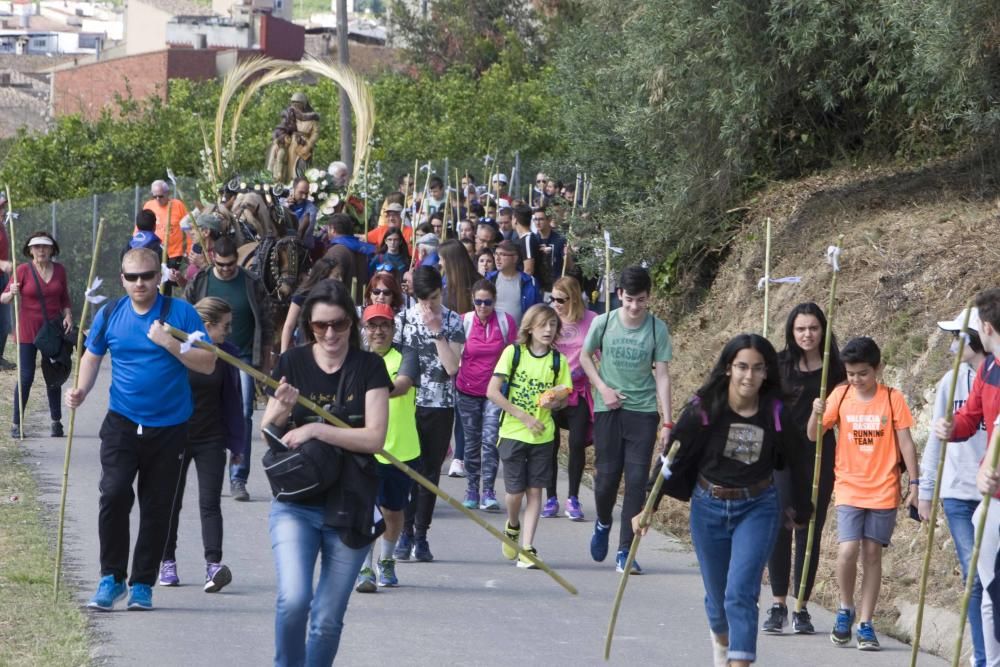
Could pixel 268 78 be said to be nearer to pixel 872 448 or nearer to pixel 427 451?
pixel 427 451

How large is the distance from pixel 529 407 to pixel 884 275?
4170 millimetres

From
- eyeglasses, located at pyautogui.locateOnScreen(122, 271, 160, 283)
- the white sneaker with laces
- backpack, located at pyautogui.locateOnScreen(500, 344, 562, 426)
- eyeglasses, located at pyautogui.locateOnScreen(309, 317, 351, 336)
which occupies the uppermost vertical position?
eyeglasses, located at pyautogui.locateOnScreen(122, 271, 160, 283)

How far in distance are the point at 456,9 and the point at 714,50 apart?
3719cm

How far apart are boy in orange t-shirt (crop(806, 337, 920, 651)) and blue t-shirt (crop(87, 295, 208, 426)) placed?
3.16 metres

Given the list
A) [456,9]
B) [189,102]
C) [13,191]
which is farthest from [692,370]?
[456,9]

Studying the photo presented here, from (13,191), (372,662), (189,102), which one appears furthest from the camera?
(189,102)

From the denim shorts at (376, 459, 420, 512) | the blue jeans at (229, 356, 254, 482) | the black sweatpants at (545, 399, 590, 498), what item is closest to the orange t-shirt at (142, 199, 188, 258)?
the blue jeans at (229, 356, 254, 482)

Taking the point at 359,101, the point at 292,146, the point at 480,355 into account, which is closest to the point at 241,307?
the point at 480,355

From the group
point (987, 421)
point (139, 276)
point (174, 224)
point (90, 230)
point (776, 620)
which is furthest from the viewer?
point (90, 230)

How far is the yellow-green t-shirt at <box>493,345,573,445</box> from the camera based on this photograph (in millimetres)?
10602

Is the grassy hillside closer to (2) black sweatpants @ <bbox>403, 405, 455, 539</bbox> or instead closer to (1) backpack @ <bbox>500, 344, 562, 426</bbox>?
(1) backpack @ <bbox>500, 344, 562, 426</bbox>

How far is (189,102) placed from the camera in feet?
130

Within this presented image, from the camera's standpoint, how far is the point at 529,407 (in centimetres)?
1062

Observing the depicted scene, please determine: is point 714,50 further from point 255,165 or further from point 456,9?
point 456,9
